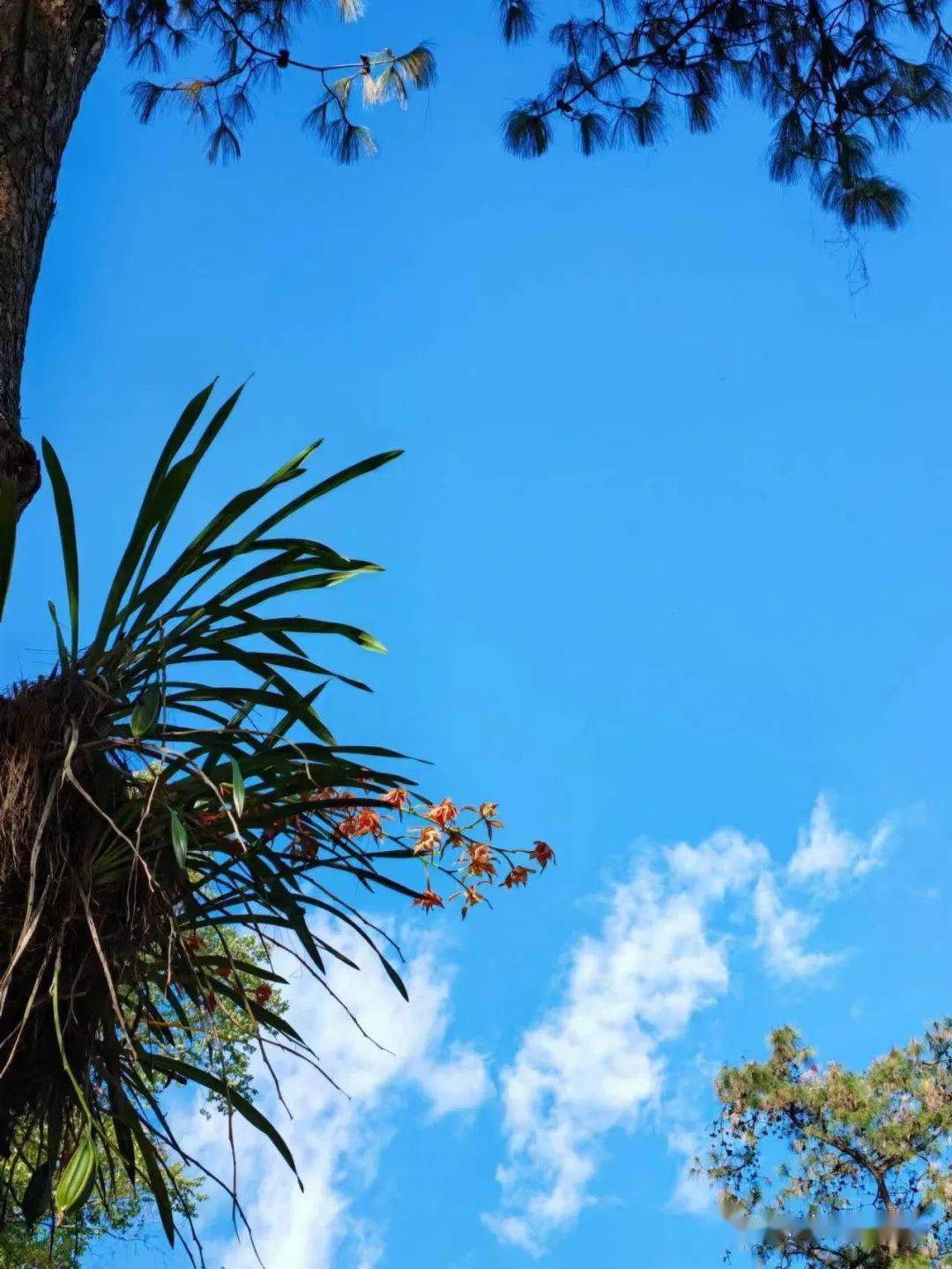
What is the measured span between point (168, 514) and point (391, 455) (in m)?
0.42

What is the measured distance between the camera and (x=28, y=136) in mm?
2504

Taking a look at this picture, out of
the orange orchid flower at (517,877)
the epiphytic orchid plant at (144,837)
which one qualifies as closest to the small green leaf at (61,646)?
the epiphytic orchid plant at (144,837)

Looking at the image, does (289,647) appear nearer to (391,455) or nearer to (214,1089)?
(391,455)

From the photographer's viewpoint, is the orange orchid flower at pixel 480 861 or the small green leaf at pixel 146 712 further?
the orange orchid flower at pixel 480 861

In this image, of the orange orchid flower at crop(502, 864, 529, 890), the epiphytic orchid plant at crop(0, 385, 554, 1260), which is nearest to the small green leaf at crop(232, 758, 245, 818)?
the epiphytic orchid plant at crop(0, 385, 554, 1260)

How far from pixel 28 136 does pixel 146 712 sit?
4.15ft

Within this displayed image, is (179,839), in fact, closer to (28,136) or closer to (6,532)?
(6,532)

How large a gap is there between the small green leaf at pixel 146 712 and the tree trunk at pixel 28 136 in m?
0.44

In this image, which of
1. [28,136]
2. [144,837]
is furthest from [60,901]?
[28,136]

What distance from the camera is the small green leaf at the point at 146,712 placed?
1.95m

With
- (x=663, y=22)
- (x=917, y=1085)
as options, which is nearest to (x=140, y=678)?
(x=663, y=22)

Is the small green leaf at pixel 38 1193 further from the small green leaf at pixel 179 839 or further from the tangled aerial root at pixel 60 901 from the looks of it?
the small green leaf at pixel 179 839

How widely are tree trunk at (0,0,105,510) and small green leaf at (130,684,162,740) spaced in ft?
1.43

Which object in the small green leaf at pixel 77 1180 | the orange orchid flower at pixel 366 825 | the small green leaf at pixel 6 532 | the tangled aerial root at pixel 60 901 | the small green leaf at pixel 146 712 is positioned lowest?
the small green leaf at pixel 77 1180
